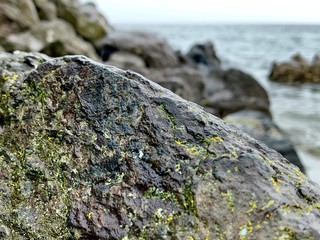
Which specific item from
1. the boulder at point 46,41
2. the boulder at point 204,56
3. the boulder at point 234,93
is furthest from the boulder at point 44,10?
the boulder at point 204,56

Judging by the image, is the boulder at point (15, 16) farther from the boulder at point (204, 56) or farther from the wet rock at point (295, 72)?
the wet rock at point (295, 72)

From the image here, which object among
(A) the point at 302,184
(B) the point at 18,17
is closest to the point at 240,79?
(B) the point at 18,17

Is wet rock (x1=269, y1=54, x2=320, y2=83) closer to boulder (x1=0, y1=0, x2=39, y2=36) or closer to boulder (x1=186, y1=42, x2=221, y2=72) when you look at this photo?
boulder (x1=186, y1=42, x2=221, y2=72)

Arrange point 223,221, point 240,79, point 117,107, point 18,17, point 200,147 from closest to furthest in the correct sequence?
point 223,221
point 200,147
point 117,107
point 18,17
point 240,79

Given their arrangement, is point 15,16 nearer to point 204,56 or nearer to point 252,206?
point 252,206

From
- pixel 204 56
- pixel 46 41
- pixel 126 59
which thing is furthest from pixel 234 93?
pixel 204 56

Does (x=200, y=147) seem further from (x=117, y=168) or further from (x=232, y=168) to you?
(x=117, y=168)
